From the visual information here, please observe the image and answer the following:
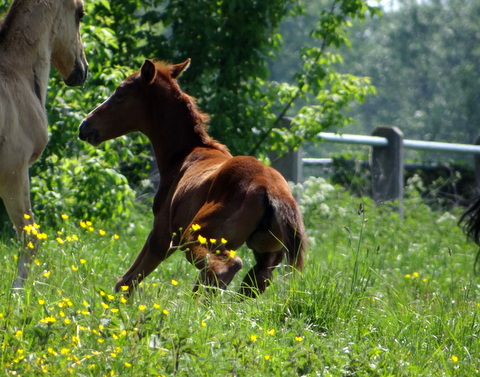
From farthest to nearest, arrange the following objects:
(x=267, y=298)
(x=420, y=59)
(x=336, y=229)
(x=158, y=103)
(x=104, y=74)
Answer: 1. (x=420, y=59)
2. (x=336, y=229)
3. (x=104, y=74)
4. (x=158, y=103)
5. (x=267, y=298)

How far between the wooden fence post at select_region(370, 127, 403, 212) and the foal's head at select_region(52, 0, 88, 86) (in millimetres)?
6193

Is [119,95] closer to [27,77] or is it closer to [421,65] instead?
[27,77]

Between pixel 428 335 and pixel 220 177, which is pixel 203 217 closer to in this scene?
pixel 220 177

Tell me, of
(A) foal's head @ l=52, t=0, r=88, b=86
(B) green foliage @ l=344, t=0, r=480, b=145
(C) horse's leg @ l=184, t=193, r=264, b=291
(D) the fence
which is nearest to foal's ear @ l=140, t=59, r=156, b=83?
(A) foal's head @ l=52, t=0, r=88, b=86

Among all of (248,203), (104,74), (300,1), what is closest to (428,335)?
(248,203)

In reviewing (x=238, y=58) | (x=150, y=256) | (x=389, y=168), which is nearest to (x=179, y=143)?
(x=150, y=256)

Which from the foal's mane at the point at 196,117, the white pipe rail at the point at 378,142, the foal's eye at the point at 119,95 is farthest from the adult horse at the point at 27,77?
the white pipe rail at the point at 378,142

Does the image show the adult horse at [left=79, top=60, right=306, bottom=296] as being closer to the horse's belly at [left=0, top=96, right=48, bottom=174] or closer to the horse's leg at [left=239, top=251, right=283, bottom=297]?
the horse's leg at [left=239, top=251, right=283, bottom=297]

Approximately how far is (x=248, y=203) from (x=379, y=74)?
51.1 m

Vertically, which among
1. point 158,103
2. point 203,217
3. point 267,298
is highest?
point 158,103

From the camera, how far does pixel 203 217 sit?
536 centimetres

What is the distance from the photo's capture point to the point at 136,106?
6516 mm

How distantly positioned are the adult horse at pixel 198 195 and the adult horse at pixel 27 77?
53 cm

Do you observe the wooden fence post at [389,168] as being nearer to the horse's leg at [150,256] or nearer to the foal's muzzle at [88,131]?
the foal's muzzle at [88,131]
